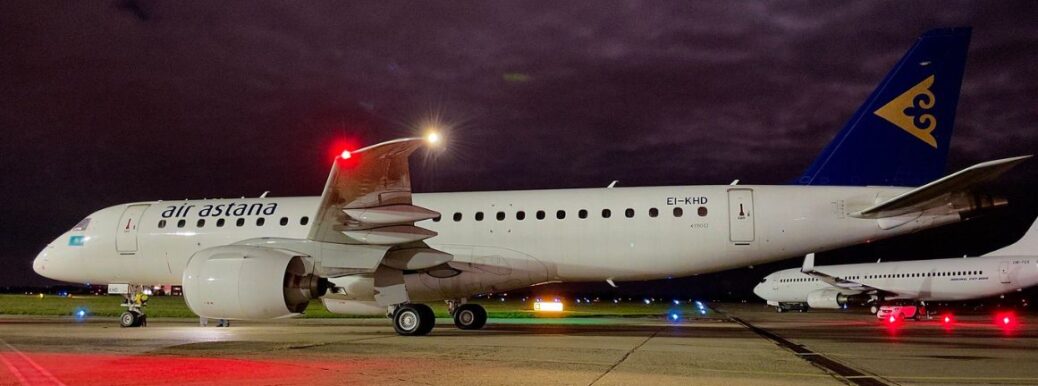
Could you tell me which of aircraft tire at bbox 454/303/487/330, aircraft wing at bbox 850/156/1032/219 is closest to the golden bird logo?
aircraft wing at bbox 850/156/1032/219

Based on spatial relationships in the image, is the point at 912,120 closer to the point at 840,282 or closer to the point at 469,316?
the point at 469,316

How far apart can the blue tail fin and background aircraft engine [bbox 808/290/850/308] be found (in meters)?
25.7

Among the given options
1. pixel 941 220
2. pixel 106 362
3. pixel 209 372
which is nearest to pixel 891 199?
pixel 941 220

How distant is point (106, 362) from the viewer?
9.46 meters

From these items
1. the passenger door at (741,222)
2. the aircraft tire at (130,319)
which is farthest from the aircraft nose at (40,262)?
the passenger door at (741,222)

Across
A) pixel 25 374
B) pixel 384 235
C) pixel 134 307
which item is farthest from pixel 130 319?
pixel 25 374

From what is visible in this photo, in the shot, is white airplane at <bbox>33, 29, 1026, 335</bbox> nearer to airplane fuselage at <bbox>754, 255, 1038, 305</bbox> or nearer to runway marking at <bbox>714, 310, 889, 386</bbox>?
runway marking at <bbox>714, 310, 889, 386</bbox>

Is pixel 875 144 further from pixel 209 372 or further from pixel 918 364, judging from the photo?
pixel 209 372

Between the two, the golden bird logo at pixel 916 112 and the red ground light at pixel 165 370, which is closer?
the red ground light at pixel 165 370

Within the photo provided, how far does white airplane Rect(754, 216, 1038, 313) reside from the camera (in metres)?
33.4

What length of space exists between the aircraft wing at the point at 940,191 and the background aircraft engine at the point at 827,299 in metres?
26.5

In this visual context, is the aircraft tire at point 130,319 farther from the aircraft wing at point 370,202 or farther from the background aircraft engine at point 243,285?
the aircraft wing at point 370,202

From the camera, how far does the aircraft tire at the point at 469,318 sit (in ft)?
59.4

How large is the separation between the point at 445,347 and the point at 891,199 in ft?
28.4
